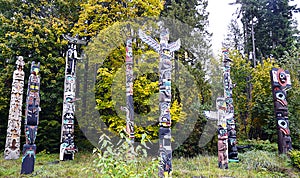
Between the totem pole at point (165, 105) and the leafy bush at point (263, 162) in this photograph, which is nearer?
the totem pole at point (165, 105)

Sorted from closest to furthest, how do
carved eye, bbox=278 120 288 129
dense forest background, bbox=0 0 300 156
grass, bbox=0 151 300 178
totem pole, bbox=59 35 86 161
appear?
1. grass, bbox=0 151 300 178
2. carved eye, bbox=278 120 288 129
3. totem pole, bbox=59 35 86 161
4. dense forest background, bbox=0 0 300 156

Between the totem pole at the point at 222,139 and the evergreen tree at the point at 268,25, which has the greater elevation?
the evergreen tree at the point at 268,25

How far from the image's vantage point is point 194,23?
14.2m

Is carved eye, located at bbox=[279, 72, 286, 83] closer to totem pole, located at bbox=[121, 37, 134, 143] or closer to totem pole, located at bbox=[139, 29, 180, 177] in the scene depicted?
totem pole, located at bbox=[139, 29, 180, 177]

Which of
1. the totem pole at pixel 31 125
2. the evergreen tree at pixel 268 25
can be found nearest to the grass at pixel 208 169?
the totem pole at pixel 31 125

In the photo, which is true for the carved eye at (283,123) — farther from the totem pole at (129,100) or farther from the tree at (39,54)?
the tree at (39,54)

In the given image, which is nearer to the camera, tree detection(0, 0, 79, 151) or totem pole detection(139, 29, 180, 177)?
totem pole detection(139, 29, 180, 177)

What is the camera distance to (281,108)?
10195 millimetres

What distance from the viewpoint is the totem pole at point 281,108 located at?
9.80 m

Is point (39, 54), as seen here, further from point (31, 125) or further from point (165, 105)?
point (165, 105)

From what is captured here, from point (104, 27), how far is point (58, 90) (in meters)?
4.39

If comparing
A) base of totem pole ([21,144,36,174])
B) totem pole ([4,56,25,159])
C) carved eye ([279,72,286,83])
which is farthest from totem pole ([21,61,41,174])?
carved eye ([279,72,286,83])

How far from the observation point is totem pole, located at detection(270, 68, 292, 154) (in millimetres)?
9797

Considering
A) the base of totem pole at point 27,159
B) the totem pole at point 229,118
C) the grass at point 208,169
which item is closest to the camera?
the base of totem pole at point 27,159
